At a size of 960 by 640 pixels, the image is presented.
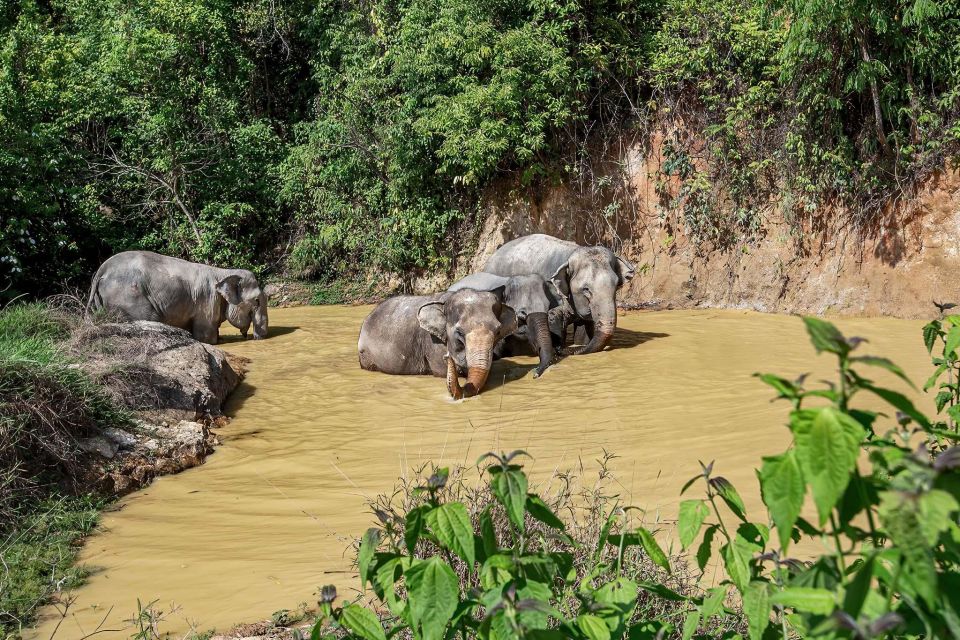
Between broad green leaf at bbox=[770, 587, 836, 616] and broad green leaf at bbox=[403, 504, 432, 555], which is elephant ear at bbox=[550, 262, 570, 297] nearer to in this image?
broad green leaf at bbox=[403, 504, 432, 555]

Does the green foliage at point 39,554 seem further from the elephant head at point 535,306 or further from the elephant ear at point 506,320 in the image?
the elephant head at point 535,306

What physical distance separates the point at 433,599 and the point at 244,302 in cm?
1240

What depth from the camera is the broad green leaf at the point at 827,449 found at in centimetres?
135

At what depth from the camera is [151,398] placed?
784 centimetres

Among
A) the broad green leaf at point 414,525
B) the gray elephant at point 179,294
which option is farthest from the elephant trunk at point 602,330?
the broad green leaf at point 414,525

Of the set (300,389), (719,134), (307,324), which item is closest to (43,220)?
(307,324)

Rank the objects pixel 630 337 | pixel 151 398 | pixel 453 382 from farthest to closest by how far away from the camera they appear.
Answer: pixel 630 337, pixel 453 382, pixel 151 398

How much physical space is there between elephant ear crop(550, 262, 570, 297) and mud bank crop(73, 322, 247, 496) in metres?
4.30

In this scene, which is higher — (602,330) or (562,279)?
(562,279)

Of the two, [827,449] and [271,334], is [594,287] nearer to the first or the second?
[271,334]

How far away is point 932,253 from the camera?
12656mm

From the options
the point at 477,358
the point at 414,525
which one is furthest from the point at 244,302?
the point at 414,525

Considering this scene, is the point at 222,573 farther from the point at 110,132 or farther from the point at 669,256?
the point at 110,132

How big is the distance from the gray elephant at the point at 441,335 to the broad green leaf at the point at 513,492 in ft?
23.8
